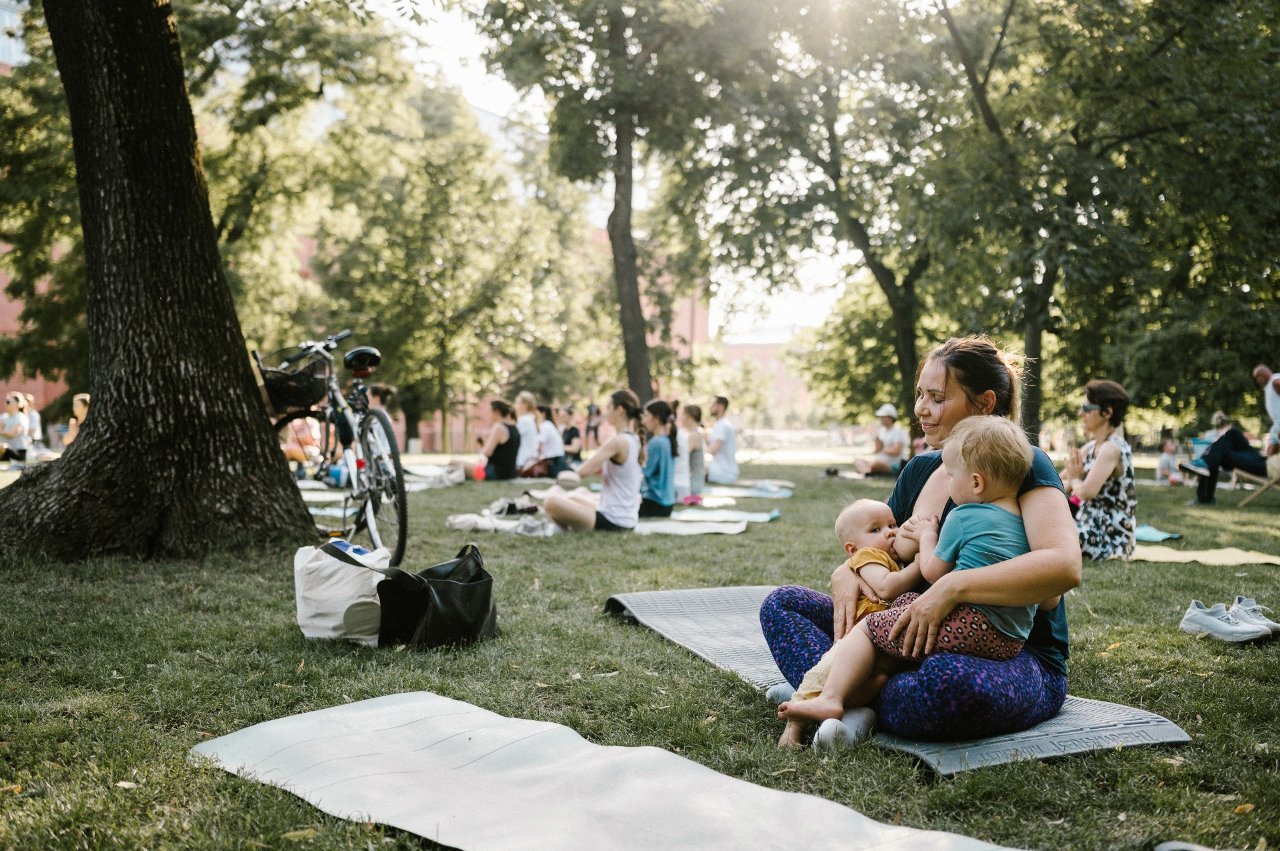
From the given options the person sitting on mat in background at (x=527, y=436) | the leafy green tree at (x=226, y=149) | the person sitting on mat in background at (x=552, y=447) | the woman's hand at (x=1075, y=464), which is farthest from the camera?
the leafy green tree at (x=226, y=149)

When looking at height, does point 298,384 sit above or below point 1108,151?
below

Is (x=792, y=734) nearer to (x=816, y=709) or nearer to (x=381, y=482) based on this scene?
(x=816, y=709)

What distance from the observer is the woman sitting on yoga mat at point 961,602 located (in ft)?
9.46

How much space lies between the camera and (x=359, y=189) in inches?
1038

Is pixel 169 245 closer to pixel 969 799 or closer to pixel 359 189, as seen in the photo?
pixel 969 799

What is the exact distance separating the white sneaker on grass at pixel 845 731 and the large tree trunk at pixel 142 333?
4.35m

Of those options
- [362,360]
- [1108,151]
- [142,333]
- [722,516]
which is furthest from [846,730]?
[1108,151]

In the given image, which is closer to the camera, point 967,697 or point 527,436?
point 967,697

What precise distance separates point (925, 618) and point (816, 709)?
0.49 m

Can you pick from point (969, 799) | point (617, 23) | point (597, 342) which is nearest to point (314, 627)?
point (969, 799)

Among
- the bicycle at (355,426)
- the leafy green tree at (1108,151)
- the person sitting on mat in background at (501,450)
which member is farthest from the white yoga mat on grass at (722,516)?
the person sitting on mat in background at (501,450)

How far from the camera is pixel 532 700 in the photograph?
367cm

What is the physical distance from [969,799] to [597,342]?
37.8 meters

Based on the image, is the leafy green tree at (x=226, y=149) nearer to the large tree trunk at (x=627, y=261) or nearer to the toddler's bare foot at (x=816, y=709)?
the large tree trunk at (x=627, y=261)
